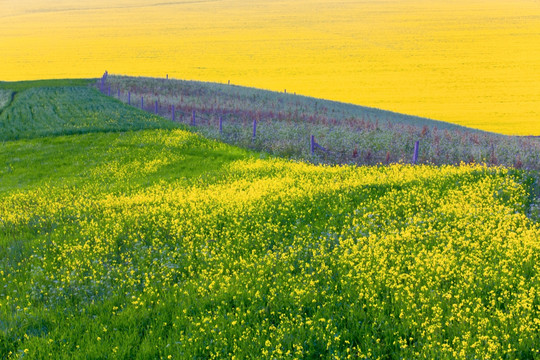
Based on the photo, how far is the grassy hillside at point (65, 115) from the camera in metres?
33.8

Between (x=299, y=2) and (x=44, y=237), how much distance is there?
7176 inches

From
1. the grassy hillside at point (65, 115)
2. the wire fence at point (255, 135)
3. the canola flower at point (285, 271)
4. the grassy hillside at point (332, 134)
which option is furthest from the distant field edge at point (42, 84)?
the canola flower at point (285, 271)

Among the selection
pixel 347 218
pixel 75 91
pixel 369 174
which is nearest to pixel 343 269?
pixel 347 218

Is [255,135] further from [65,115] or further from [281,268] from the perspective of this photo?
[281,268]

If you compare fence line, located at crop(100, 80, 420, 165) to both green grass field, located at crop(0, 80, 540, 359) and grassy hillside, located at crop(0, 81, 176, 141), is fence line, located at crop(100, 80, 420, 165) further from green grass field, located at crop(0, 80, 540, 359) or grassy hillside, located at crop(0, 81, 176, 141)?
green grass field, located at crop(0, 80, 540, 359)

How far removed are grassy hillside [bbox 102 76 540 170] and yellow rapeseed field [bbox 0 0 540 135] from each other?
1055 cm

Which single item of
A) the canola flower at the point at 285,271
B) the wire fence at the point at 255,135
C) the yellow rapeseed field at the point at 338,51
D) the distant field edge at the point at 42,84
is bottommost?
the canola flower at the point at 285,271

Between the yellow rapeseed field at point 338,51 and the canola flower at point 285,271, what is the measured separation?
114 ft

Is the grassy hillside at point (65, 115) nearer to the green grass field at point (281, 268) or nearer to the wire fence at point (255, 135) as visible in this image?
the wire fence at point (255, 135)

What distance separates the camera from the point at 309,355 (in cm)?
789

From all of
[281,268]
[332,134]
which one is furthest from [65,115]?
[281,268]

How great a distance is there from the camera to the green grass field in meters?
8.17

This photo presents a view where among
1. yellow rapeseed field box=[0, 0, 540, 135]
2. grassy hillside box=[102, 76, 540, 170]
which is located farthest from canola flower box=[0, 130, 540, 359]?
yellow rapeseed field box=[0, 0, 540, 135]

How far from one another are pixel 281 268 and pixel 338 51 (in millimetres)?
85491
